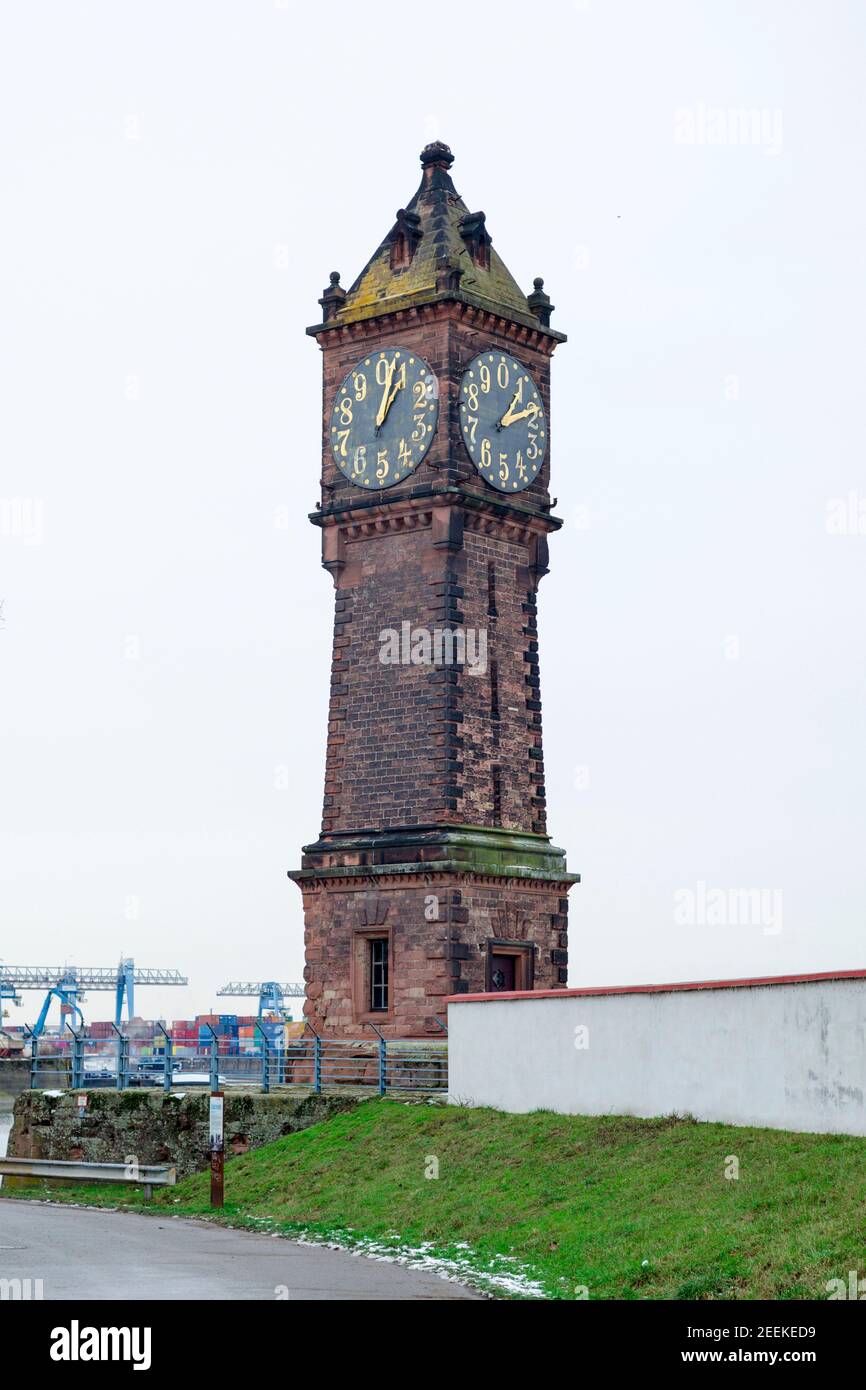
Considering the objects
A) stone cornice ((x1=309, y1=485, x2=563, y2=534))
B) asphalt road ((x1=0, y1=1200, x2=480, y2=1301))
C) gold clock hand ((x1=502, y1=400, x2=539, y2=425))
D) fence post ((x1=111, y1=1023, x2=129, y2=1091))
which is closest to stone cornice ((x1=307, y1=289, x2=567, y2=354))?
gold clock hand ((x1=502, y1=400, x2=539, y2=425))

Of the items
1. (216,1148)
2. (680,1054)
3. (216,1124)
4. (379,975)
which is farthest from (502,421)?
(680,1054)

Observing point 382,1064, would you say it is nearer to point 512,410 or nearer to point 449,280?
point 512,410

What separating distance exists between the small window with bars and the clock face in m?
9.70

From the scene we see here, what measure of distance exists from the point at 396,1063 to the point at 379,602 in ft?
31.0

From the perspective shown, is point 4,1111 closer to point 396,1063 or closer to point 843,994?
point 396,1063

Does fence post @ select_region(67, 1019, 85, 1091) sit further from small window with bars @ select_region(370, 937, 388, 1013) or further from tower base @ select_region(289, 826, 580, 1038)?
small window with bars @ select_region(370, 937, 388, 1013)

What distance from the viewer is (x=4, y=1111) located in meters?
92.4

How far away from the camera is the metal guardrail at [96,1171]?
111 feet

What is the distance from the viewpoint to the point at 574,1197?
24.0 metres

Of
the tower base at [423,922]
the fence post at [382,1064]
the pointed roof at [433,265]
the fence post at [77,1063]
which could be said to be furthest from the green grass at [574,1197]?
the pointed roof at [433,265]

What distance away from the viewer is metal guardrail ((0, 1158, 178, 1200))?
3397cm

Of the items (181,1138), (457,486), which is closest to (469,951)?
(181,1138)

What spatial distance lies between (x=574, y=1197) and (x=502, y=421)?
20.0 metres
